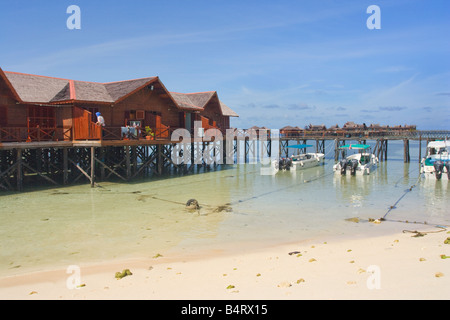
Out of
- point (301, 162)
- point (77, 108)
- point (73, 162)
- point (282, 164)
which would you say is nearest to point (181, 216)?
point (77, 108)

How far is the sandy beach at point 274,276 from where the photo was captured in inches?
239

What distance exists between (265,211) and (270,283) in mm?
9027

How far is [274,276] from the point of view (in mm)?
7371

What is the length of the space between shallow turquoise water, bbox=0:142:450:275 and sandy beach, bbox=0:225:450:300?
113cm

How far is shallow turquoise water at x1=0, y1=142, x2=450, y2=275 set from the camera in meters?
10.6

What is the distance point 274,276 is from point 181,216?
7.71 meters

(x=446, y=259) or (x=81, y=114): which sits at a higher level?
(x=81, y=114)

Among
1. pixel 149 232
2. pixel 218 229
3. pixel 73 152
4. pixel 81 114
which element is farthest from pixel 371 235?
pixel 73 152

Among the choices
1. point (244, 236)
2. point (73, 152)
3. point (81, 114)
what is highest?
point (81, 114)

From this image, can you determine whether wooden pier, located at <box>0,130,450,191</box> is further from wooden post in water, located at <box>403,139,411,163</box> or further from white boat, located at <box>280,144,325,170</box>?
Result: wooden post in water, located at <box>403,139,411,163</box>

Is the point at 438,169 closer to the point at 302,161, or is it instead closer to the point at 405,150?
the point at 302,161

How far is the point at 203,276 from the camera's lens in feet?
25.5
